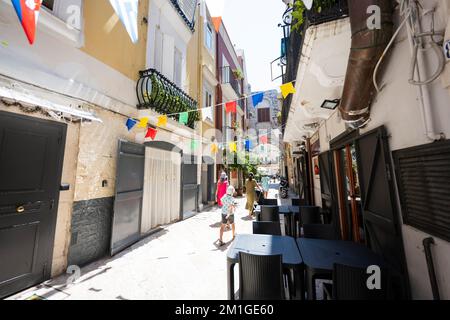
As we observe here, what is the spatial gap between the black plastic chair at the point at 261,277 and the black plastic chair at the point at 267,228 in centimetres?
141

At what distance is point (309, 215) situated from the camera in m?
4.81

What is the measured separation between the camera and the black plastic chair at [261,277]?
7.47 ft

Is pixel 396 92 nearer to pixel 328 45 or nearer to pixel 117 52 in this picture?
pixel 328 45

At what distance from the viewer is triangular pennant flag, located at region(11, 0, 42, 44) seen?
2.18 m

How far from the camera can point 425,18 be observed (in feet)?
6.22

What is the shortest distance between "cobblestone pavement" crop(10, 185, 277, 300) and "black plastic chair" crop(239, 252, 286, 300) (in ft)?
3.23

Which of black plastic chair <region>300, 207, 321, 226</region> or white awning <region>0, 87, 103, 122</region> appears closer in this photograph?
white awning <region>0, 87, 103, 122</region>

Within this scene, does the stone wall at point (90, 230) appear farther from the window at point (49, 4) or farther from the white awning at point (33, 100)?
the window at point (49, 4)

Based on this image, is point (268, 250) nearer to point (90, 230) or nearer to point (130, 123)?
point (90, 230)

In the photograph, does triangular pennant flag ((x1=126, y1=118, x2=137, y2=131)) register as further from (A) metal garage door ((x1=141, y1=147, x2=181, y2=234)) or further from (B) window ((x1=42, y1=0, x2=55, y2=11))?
(B) window ((x1=42, y1=0, x2=55, y2=11))

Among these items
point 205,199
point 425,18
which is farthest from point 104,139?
point 205,199

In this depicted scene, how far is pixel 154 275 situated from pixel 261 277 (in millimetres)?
2380

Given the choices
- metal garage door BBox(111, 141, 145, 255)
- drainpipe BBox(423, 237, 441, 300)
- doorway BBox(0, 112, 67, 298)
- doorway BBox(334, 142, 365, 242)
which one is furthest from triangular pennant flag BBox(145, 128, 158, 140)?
drainpipe BBox(423, 237, 441, 300)
